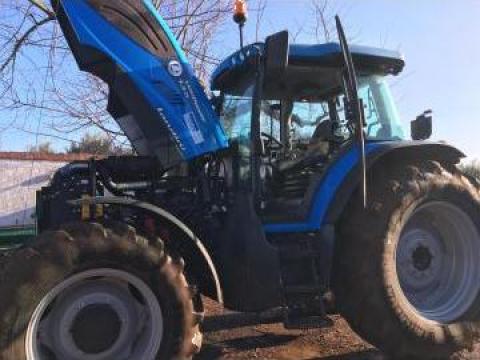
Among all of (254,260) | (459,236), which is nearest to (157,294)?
(254,260)

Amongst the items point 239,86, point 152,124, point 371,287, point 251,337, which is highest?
point 239,86

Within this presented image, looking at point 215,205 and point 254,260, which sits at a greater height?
point 215,205

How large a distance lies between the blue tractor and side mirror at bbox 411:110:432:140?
13mm

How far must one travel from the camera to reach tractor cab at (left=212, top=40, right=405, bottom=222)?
5.37m

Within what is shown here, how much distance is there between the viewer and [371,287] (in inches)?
202

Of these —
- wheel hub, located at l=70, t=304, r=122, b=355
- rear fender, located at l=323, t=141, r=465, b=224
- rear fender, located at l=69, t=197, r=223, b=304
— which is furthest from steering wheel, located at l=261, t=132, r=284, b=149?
wheel hub, located at l=70, t=304, r=122, b=355

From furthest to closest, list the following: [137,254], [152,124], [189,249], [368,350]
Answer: [368,350], [152,124], [189,249], [137,254]

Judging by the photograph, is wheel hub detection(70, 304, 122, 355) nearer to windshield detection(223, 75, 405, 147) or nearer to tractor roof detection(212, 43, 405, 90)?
windshield detection(223, 75, 405, 147)

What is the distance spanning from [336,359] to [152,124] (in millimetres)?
2551

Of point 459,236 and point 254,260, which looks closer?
point 254,260

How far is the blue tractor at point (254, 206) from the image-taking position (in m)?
4.41

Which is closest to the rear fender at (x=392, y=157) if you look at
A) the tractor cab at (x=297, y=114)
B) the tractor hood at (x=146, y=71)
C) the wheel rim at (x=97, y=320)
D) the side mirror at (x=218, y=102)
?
the tractor cab at (x=297, y=114)

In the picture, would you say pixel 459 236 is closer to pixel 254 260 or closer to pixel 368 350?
pixel 368 350

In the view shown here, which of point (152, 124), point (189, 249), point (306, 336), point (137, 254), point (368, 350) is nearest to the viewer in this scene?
point (137, 254)
